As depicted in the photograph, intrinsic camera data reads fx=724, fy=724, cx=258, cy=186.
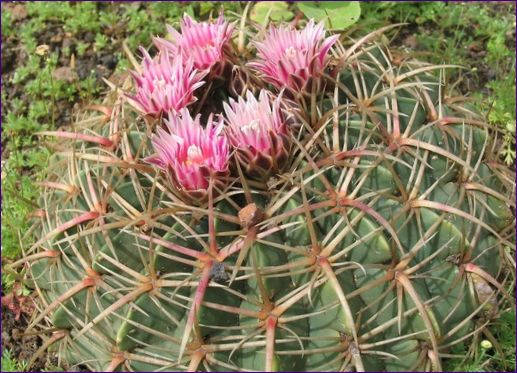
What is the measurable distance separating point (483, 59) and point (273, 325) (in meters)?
2.18

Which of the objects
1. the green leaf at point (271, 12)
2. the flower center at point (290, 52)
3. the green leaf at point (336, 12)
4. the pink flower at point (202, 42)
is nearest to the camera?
the flower center at point (290, 52)

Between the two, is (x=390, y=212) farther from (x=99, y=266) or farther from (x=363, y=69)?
(x=99, y=266)

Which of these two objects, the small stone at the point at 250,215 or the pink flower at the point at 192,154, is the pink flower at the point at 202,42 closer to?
the pink flower at the point at 192,154

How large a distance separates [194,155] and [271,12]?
1652mm

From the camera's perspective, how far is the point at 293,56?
1.81m

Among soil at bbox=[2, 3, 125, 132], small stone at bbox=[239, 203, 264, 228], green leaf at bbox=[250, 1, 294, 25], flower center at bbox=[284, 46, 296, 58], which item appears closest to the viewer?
small stone at bbox=[239, 203, 264, 228]

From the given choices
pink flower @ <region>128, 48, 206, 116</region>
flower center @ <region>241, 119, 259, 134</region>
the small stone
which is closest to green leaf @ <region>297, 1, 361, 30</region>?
pink flower @ <region>128, 48, 206, 116</region>

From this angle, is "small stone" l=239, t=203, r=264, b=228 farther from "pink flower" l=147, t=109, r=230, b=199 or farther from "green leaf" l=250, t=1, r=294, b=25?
"green leaf" l=250, t=1, r=294, b=25

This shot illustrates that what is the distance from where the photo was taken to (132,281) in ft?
5.37

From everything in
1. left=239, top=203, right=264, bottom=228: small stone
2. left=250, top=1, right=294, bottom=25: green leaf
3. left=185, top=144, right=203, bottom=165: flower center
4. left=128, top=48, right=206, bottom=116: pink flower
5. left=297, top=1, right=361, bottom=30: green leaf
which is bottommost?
left=250, top=1, right=294, bottom=25: green leaf

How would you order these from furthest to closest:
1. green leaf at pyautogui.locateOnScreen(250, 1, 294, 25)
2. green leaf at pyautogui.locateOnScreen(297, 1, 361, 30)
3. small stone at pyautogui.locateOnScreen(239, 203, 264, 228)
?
green leaf at pyautogui.locateOnScreen(250, 1, 294, 25), green leaf at pyautogui.locateOnScreen(297, 1, 361, 30), small stone at pyautogui.locateOnScreen(239, 203, 264, 228)

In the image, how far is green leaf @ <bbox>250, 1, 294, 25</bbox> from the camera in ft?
10.2

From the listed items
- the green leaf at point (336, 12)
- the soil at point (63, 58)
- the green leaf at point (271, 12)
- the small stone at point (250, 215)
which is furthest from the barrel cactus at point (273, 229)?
the soil at point (63, 58)

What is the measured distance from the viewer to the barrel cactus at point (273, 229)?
158 cm
